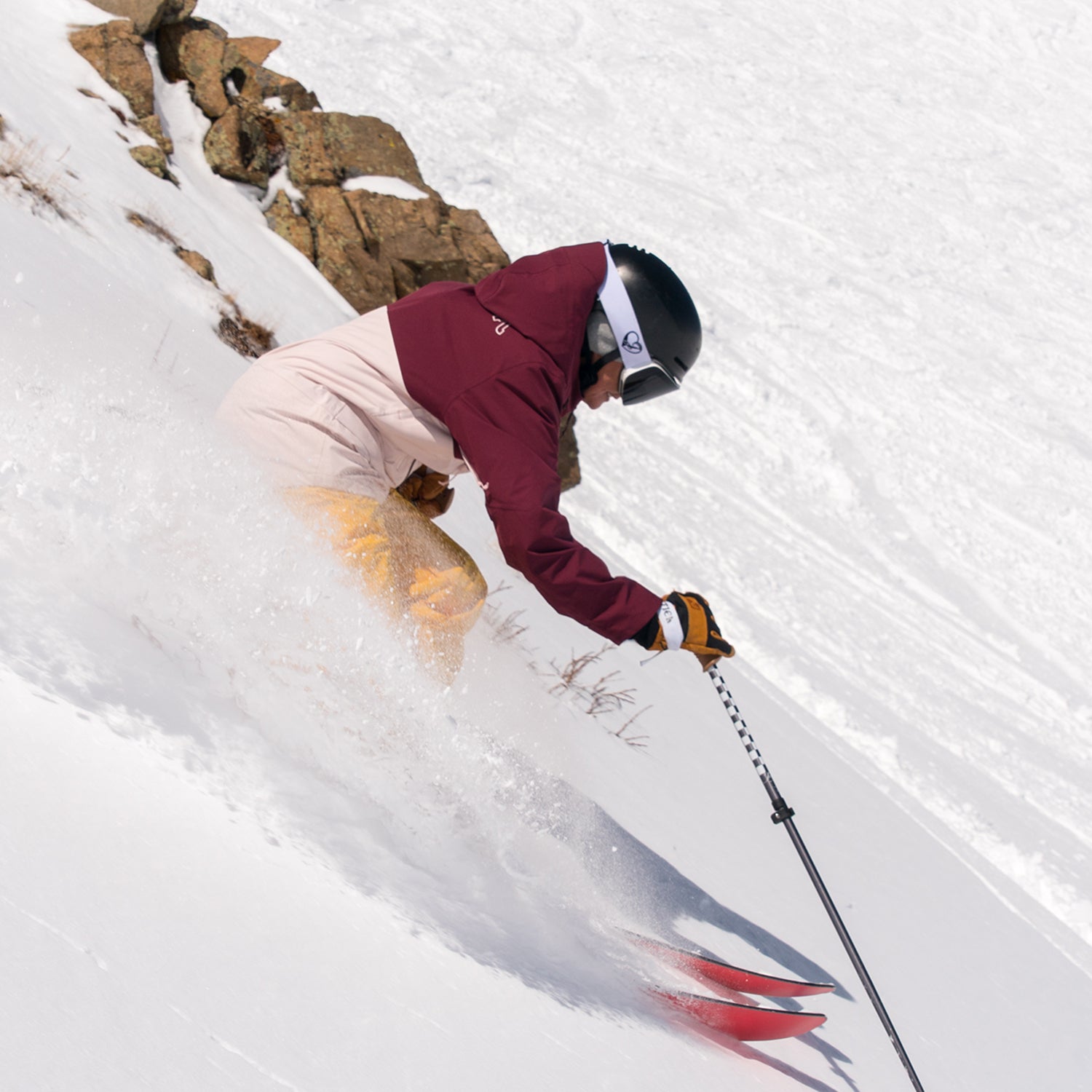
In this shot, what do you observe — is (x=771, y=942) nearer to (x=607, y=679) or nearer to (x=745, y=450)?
(x=607, y=679)

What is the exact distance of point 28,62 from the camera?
716 cm

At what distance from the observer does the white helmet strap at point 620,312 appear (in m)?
2.80

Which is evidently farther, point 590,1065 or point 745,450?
point 745,450

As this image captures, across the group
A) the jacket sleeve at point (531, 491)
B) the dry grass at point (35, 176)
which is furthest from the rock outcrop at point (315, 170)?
the jacket sleeve at point (531, 491)

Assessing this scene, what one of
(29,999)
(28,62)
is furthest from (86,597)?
(28,62)

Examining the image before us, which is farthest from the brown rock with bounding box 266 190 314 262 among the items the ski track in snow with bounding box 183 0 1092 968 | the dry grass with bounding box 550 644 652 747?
the dry grass with bounding box 550 644 652 747

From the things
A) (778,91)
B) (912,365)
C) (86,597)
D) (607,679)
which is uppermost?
(778,91)

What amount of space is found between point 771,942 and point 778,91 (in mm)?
16556

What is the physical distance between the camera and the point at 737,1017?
7.96ft

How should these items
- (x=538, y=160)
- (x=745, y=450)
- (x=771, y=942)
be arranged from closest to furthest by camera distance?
(x=771, y=942), (x=745, y=450), (x=538, y=160)

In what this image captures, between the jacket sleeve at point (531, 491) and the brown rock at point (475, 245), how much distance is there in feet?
20.2

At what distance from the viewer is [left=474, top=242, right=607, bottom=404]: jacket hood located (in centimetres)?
267

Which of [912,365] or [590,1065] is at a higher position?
[912,365]

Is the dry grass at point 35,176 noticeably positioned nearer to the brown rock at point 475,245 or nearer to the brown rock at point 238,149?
the brown rock at point 238,149
